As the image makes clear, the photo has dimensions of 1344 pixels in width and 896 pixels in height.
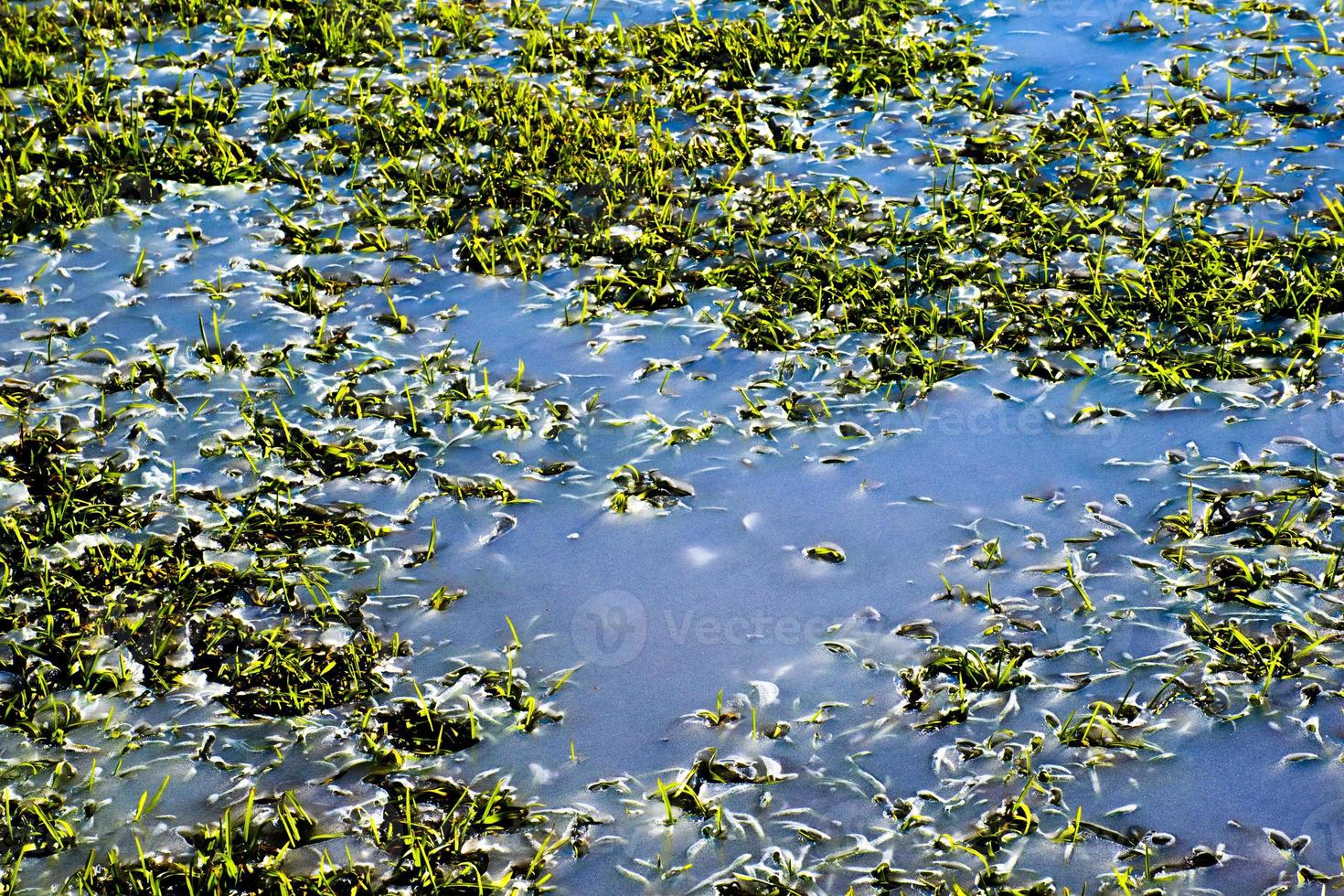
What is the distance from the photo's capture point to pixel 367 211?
422 centimetres

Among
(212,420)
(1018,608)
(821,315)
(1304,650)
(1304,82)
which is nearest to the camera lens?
(1304,650)

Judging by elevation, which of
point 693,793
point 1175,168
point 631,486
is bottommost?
point 693,793

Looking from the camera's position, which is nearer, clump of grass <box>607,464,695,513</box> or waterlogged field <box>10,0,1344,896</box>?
waterlogged field <box>10,0,1344,896</box>

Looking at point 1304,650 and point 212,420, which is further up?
point 212,420

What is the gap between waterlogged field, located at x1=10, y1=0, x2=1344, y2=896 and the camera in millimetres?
2389

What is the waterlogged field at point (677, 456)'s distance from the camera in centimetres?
239

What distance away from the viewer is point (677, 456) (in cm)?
325

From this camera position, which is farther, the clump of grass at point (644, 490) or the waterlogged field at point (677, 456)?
the clump of grass at point (644, 490)

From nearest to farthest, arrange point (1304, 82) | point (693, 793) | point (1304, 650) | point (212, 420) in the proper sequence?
point (693, 793) < point (1304, 650) < point (212, 420) < point (1304, 82)

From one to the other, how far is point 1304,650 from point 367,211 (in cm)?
344

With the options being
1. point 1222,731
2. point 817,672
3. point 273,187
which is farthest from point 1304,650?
point 273,187

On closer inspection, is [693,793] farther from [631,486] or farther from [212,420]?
[212,420]

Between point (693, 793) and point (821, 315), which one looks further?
point (821, 315)

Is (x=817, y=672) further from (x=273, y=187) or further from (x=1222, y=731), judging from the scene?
(x=273, y=187)
